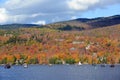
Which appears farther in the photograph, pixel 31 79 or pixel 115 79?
pixel 31 79

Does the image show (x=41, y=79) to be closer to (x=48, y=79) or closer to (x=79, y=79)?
(x=48, y=79)

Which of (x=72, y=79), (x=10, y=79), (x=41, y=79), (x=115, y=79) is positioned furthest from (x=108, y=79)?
(x=10, y=79)

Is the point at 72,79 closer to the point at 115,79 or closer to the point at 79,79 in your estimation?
the point at 79,79

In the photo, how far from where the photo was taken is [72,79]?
150m

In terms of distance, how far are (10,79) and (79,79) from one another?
24971 millimetres

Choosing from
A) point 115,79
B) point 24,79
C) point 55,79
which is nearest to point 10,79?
point 24,79

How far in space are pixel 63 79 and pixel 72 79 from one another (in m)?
3.10

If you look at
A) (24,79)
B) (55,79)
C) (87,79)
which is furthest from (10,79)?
(87,79)

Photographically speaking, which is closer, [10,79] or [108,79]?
[108,79]

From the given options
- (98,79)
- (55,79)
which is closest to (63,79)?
(55,79)

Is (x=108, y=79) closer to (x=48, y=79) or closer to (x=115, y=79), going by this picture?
(x=115, y=79)

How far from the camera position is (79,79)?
14912cm

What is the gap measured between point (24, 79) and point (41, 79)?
6.71 meters

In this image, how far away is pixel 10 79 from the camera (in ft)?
511
